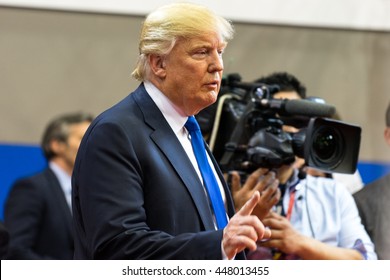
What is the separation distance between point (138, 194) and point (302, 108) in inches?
34.4

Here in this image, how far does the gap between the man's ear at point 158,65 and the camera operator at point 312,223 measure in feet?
2.50

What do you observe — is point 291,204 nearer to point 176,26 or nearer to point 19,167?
point 176,26

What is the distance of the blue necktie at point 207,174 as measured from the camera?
2076mm

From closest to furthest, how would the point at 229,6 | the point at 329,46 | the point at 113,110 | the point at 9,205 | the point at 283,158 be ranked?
the point at 113,110
the point at 283,158
the point at 9,205
the point at 229,6
the point at 329,46

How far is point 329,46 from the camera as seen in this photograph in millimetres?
4359

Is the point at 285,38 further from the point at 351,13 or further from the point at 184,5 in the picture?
the point at 184,5

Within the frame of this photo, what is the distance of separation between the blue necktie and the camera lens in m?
0.59

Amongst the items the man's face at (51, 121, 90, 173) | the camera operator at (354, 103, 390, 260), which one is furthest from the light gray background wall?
the camera operator at (354, 103, 390, 260)

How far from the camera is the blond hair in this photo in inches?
80.1

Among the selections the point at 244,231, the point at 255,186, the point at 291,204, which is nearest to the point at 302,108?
the point at 255,186

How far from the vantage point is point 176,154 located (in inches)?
80.4
